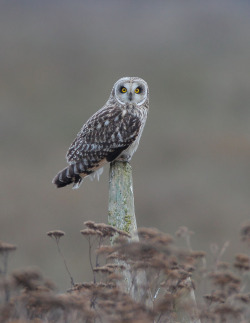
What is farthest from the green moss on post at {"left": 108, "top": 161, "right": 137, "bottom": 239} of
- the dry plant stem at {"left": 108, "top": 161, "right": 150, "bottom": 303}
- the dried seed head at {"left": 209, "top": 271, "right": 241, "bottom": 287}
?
the dried seed head at {"left": 209, "top": 271, "right": 241, "bottom": 287}

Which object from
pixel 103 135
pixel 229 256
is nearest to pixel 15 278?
pixel 103 135

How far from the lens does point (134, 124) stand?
773cm

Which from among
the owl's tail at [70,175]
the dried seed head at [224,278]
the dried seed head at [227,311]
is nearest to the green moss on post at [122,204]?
the dried seed head at [224,278]

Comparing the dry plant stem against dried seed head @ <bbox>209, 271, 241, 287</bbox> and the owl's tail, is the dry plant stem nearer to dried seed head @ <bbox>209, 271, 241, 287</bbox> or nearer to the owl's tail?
dried seed head @ <bbox>209, 271, 241, 287</bbox>

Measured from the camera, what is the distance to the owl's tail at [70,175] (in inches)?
289

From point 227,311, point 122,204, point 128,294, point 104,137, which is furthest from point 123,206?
point 104,137

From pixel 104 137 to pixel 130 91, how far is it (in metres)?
0.65

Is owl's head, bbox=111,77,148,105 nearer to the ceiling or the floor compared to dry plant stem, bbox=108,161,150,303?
nearer to the ceiling

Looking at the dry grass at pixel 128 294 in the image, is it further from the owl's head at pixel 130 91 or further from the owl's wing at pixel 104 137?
the owl's head at pixel 130 91

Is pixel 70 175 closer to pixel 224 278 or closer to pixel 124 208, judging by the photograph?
pixel 124 208

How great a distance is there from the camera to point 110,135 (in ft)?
25.0

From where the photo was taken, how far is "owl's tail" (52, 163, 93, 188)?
7.35 m

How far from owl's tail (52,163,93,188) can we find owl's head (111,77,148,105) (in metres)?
0.92

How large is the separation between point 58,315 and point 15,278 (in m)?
0.47
